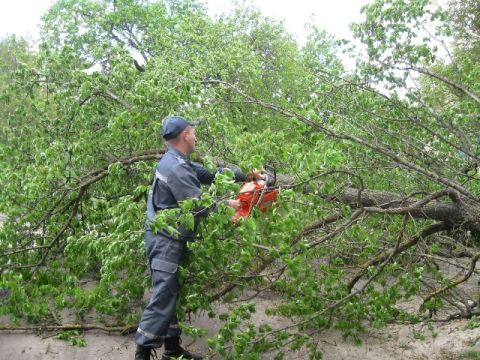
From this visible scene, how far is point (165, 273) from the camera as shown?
341cm

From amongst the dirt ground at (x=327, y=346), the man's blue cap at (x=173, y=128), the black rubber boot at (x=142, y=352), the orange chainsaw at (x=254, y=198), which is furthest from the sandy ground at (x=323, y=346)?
the man's blue cap at (x=173, y=128)

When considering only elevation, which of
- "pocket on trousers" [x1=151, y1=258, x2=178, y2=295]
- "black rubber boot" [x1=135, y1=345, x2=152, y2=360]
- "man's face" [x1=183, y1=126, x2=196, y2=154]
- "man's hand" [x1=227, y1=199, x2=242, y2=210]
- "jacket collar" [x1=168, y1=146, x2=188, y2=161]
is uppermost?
"man's face" [x1=183, y1=126, x2=196, y2=154]

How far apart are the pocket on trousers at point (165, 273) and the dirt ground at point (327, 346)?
1.09m

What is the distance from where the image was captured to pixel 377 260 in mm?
4254

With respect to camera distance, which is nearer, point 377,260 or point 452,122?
point 377,260

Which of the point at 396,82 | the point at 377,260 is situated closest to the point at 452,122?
the point at 396,82

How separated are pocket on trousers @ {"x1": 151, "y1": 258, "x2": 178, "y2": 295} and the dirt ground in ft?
3.57

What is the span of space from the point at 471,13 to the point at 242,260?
51.9ft

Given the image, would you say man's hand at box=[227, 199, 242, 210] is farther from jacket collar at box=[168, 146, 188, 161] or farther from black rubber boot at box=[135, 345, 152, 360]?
black rubber boot at box=[135, 345, 152, 360]

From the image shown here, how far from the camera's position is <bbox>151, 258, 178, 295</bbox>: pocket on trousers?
11.1 feet

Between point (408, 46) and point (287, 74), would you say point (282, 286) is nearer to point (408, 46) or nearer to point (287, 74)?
point (408, 46)

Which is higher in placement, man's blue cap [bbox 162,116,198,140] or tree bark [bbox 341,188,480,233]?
man's blue cap [bbox 162,116,198,140]

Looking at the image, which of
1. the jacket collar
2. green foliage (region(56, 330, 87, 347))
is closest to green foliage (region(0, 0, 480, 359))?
green foliage (region(56, 330, 87, 347))

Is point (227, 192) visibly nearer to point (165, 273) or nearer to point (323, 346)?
point (165, 273)
